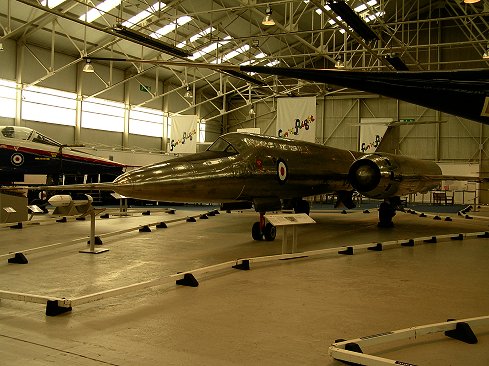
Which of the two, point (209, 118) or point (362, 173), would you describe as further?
point (209, 118)

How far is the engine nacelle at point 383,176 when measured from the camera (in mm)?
10312

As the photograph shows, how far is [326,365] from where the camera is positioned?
2.84 meters

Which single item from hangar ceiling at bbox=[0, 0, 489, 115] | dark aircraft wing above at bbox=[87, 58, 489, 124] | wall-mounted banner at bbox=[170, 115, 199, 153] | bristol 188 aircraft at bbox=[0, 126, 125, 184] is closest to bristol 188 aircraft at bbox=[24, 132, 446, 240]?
dark aircraft wing above at bbox=[87, 58, 489, 124]

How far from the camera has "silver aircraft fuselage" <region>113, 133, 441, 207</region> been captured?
7.09 metres

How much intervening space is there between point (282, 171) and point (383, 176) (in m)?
2.50

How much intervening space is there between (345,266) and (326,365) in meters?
3.71

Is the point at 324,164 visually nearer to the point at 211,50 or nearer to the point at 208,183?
the point at 208,183

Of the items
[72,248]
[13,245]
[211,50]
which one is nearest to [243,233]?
[72,248]

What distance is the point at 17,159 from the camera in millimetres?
13570

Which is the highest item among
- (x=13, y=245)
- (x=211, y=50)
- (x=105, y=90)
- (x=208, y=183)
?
(x=211, y=50)

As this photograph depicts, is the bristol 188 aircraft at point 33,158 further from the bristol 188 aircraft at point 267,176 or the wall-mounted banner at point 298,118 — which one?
the bristol 188 aircraft at point 267,176

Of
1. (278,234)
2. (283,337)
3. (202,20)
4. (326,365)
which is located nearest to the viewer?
(326,365)

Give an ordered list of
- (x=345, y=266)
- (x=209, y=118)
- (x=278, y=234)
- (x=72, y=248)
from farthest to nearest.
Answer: (x=209, y=118) → (x=278, y=234) → (x=72, y=248) → (x=345, y=266)

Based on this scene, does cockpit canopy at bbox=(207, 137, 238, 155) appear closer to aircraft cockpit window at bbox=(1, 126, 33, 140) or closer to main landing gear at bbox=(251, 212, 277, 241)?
main landing gear at bbox=(251, 212, 277, 241)
